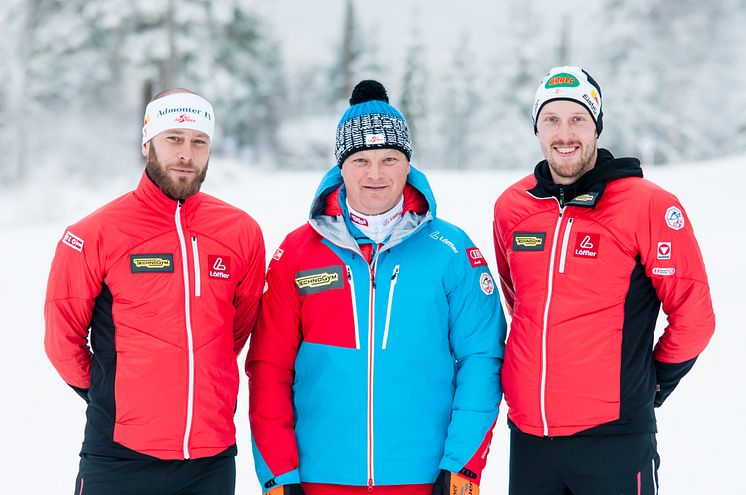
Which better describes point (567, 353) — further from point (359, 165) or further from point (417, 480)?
point (359, 165)

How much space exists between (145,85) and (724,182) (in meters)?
18.0

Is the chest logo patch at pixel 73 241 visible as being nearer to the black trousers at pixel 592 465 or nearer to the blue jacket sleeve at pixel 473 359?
the blue jacket sleeve at pixel 473 359

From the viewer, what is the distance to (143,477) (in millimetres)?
3012

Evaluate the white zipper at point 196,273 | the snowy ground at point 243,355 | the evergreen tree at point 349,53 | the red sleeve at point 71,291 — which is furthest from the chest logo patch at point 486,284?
the evergreen tree at point 349,53

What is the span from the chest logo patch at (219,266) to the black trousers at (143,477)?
0.75 meters

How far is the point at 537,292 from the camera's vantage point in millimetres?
3270

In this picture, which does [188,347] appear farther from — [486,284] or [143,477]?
[486,284]

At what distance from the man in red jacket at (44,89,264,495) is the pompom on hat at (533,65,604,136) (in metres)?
1.55

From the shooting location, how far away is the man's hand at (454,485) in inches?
115

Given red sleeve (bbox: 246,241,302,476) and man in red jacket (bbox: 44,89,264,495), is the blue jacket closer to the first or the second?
red sleeve (bbox: 246,241,302,476)

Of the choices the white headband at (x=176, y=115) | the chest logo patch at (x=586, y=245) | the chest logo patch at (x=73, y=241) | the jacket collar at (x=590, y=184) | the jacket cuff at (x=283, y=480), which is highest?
the white headband at (x=176, y=115)

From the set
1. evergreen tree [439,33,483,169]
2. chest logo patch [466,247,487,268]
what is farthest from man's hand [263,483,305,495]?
evergreen tree [439,33,483,169]

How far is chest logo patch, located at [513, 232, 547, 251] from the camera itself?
331 cm

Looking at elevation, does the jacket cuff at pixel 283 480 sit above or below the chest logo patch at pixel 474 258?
below
